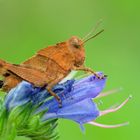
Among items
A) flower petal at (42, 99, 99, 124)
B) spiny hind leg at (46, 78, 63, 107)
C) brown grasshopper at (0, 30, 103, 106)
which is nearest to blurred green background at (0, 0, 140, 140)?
flower petal at (42, 99, 99, 124)

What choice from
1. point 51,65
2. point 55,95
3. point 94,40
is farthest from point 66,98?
point 94,40

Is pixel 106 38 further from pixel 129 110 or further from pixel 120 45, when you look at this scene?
pixel 129 110

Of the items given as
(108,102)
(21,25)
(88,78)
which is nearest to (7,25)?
(21,25)

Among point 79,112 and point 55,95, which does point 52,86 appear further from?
point 79,112

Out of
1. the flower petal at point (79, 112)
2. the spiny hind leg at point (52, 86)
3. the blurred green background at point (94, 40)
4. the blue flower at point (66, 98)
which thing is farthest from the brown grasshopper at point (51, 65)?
the blurred green background at point (94, 40)

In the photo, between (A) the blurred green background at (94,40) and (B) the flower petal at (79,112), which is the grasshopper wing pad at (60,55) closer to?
(B) the flower petal at (79,112)

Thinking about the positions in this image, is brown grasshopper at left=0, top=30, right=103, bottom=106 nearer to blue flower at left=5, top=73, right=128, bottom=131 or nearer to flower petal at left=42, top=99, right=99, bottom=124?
blue flower at left=5, top=73, right=128, bottom=131
